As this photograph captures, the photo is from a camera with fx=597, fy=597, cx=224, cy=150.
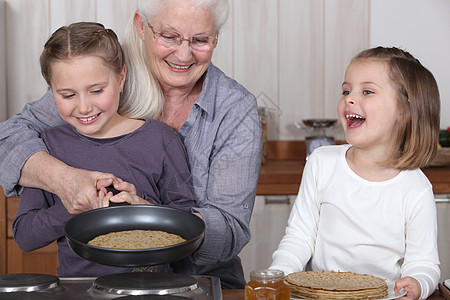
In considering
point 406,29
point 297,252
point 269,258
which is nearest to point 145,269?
point 297,252

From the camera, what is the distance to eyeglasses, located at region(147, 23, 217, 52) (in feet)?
5.11

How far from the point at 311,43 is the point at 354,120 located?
5.50ft

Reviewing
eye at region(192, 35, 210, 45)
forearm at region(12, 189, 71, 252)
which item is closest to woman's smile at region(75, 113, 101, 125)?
forearm at region(12, 189, 71, 252)

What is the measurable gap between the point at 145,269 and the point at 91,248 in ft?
1.70

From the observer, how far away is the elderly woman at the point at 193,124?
1.52 metres

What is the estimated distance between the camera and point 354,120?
1.52 metres

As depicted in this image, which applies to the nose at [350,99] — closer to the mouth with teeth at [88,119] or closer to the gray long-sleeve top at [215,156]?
the gray long-sleeve top at [215,156]

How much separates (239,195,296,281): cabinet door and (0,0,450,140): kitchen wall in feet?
2.02

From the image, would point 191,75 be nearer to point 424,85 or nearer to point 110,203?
point 110,203

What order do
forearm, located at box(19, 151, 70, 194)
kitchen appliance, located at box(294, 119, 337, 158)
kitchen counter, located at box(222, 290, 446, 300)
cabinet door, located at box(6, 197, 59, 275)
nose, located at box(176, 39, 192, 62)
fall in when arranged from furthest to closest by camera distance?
kitchen appliance, located at box(294, 119, 337, 158) → cabinet door, located at box(6, 197, 59, 275) → nose, located at box(176, 39, 192, 62) → forearm, located at box(19, 151, 70, 194) → kitchen counter, located at box(222, 290, 446, 300)

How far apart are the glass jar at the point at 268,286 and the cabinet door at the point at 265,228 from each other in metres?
1.55

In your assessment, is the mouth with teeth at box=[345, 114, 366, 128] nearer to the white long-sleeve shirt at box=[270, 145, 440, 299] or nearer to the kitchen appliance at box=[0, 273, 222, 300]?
the white long-sleeve shirt at box=[270, 145, 440, 299]

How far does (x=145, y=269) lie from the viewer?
1.50m

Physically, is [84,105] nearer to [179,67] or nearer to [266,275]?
[179,67]
